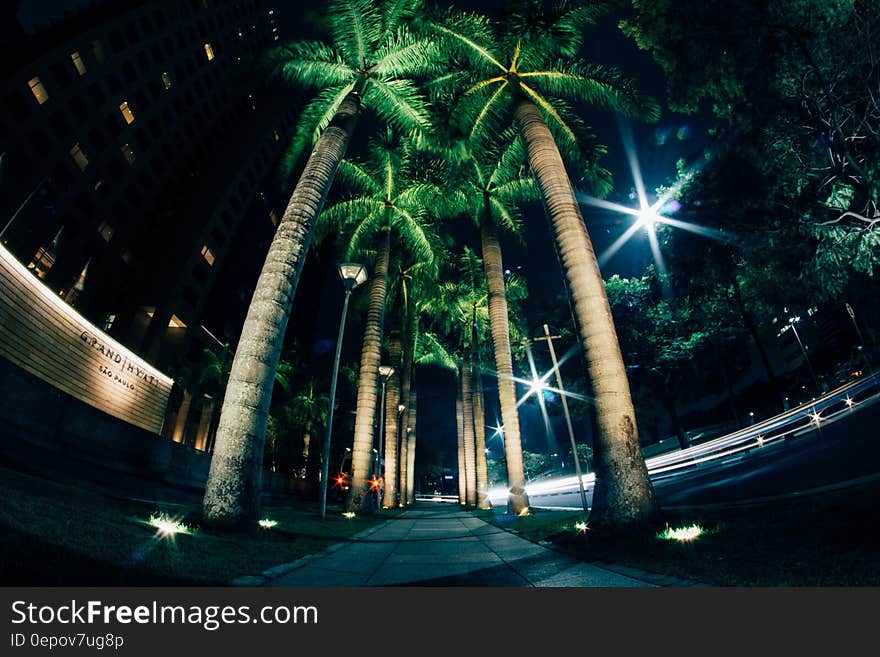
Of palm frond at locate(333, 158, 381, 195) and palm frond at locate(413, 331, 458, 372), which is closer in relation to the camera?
palm frond at locate(333, 158, 381, 195)

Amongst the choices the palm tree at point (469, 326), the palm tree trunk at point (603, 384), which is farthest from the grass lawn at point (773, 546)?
the palm tree at point (469, 326)

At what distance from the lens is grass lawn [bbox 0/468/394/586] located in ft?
8.43

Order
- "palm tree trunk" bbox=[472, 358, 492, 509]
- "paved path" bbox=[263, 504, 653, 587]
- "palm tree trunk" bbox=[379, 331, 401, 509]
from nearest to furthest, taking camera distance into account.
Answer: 1. "paved path" bbox=[263, 504, 653, 587]
2. "palm tree trunk" bbox=[379, 331, 401, 509]
3. "palm tree trunk" bbox=[472, 358, 492, 509]

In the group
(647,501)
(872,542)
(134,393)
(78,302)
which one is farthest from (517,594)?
(78,302)

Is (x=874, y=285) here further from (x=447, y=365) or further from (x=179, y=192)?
(x=179, y=192)

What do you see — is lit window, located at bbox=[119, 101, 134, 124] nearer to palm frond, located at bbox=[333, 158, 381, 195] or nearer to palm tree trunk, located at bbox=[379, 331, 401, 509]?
palm frond, located at bbox=[333, 158, 381, 195]

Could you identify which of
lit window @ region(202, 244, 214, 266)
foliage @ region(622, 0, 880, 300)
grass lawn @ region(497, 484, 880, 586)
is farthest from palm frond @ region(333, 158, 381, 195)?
lit window @ region(202, 244, 214, 266)

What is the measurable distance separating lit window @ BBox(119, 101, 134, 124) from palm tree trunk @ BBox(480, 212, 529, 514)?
132ft

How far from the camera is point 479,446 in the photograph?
23.2 meters

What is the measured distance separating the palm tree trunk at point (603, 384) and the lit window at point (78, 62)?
42.9 metres

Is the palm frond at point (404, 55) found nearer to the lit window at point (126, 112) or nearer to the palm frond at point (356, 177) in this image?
the palm frond at point (356, 177)

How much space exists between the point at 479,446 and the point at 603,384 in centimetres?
1745

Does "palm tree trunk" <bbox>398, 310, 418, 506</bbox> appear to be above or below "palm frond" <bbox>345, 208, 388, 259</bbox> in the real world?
below

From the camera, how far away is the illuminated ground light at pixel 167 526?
15.3 ft
